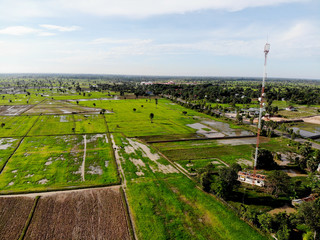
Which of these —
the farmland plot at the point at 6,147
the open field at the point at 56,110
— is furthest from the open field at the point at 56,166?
the open field at the point at 56,110

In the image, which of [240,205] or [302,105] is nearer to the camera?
[240,205]

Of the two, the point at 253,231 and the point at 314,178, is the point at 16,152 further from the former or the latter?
the point at 314,178

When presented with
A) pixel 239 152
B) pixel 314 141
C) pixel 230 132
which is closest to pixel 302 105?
pixel 314 141

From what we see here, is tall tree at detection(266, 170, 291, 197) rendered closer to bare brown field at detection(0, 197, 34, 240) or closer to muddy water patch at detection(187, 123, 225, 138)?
muddy water patch at detection(187, 123, 225, 138)

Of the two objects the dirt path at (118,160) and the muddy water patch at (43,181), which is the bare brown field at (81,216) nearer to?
the dirt path at (118,160)

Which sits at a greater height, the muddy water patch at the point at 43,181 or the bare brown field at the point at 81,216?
the muddy water patch at the point at 43,181

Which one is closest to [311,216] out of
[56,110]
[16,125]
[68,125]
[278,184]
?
[278,184]

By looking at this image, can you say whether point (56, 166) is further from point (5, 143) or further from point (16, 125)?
point (16, 125)
